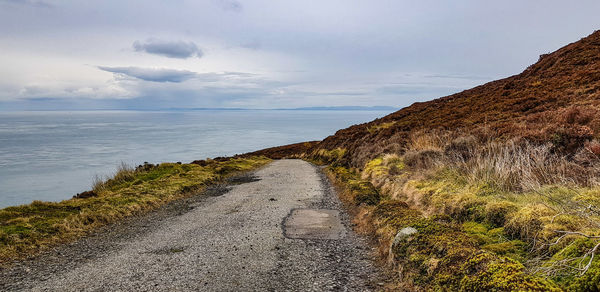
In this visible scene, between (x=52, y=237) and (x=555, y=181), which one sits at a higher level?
(x=555, y=181)

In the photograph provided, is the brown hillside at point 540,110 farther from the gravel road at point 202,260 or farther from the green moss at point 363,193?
the gravel road at point 202,260

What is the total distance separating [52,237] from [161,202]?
171 inches

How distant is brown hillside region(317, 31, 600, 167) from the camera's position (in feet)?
39.0

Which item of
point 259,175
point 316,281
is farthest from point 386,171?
point 316,281

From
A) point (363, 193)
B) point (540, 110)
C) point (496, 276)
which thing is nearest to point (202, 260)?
point (496, 276)

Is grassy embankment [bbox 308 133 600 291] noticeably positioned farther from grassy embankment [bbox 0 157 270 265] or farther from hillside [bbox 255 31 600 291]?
grassy embankment [bbox 0 157 270 265]

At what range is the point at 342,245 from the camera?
25.6 feet

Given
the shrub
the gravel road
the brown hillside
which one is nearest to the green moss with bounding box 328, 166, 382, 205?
the gravel road

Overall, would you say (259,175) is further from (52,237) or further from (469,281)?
(469,281)

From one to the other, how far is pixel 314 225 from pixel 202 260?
3.61m

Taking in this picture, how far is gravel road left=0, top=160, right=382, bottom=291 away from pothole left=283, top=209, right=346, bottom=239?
24 cm

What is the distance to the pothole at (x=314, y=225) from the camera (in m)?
8.53

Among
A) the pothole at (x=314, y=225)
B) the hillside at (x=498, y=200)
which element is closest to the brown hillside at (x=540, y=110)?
the hillside at (x=498, y=200)

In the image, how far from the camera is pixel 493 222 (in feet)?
22.3
